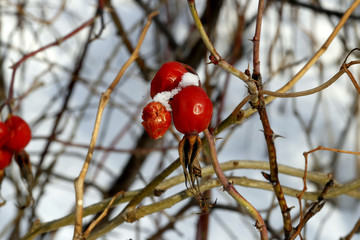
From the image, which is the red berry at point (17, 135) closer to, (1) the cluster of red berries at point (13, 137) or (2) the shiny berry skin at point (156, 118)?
(1) the cluster of red berries at point (13, 137)

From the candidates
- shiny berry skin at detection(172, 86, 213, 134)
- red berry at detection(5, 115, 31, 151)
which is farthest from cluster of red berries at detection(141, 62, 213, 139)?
red berry at detection(5, 115, 31, 151)

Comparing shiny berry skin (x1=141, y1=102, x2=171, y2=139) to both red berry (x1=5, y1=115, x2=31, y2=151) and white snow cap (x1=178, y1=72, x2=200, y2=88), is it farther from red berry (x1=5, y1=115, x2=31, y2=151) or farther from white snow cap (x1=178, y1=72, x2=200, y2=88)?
Answer: red berry (x1=5, y1=115, x2=31, y2=151)

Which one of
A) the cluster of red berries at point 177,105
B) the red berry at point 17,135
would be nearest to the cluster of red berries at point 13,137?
the red berry at point 17,135

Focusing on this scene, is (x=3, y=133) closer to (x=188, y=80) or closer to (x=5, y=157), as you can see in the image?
(x=5, y=157)

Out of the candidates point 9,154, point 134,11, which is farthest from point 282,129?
point 9,154

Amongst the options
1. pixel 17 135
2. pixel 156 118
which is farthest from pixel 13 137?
pixel 156 118

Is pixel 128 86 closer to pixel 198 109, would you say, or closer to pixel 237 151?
pixel 237 151
